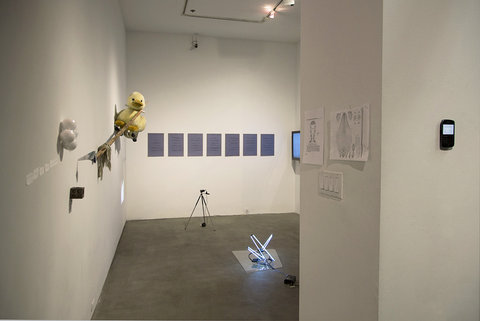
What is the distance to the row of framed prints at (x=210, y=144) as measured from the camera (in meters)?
7.12

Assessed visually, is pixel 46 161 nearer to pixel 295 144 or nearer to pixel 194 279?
pixel 194 279

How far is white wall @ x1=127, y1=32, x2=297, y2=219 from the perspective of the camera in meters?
7.05

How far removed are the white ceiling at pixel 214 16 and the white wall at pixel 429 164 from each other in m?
4.45

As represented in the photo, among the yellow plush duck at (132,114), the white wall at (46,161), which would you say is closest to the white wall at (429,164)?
the white wall at (46,161)

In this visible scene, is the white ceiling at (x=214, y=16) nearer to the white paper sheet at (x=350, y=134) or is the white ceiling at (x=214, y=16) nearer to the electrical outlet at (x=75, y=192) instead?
the electrical outlet at (x=75, y=192)

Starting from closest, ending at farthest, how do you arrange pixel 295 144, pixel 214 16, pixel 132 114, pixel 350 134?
pixel 350 134, pixel 132 114, pixel 214 16, pixel 295 144

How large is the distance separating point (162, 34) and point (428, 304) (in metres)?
6.82

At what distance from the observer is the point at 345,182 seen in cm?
174

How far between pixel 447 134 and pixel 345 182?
51 cm

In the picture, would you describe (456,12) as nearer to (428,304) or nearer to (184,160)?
(428,304)

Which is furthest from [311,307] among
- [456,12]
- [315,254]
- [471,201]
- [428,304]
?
[456,12]

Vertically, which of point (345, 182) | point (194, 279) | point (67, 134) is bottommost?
point (194, 279)

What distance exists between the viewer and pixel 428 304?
64.1 inches

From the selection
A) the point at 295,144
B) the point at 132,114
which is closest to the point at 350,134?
the point at 132,114
